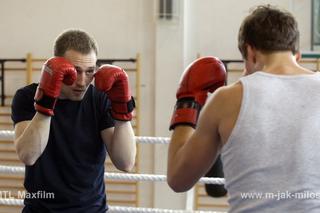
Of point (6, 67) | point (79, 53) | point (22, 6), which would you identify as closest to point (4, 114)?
point (6, 67)

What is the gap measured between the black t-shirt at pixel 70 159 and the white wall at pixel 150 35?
2.69 meters

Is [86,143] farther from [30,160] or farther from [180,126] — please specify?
[180,126]

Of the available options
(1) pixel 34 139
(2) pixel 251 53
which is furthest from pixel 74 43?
(2) pixel 251 53

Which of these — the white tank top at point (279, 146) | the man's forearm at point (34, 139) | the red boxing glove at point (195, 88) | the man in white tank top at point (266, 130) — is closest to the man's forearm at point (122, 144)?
the man's forearm at point (34, 139)

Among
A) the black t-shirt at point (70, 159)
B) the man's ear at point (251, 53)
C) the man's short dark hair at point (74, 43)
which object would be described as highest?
the man's short dark hair at point (74, 43)

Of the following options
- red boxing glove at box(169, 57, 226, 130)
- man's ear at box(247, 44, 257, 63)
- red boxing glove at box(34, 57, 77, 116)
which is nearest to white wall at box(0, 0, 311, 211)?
red boxing glove at box(34, 57, 77, 116)

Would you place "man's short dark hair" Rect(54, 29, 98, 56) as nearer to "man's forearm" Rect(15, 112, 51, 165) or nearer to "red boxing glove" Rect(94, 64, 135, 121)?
"red boxing glove" Rect(94, 64, 135, 121)

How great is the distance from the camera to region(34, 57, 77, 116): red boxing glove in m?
1.49

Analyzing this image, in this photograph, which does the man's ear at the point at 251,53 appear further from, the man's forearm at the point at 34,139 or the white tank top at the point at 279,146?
the man's forearm at the point at 34,139

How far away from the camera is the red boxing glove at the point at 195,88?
1181mm

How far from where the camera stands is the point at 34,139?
1.50 meters

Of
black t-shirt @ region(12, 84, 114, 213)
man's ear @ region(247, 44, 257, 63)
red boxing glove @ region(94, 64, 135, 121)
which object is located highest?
man's ear @ region(247, 44, 257, 63)

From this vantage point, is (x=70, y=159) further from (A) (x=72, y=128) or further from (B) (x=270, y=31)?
(B) (x=270, y=31)

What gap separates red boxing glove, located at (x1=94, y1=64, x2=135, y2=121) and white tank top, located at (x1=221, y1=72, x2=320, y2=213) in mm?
676
